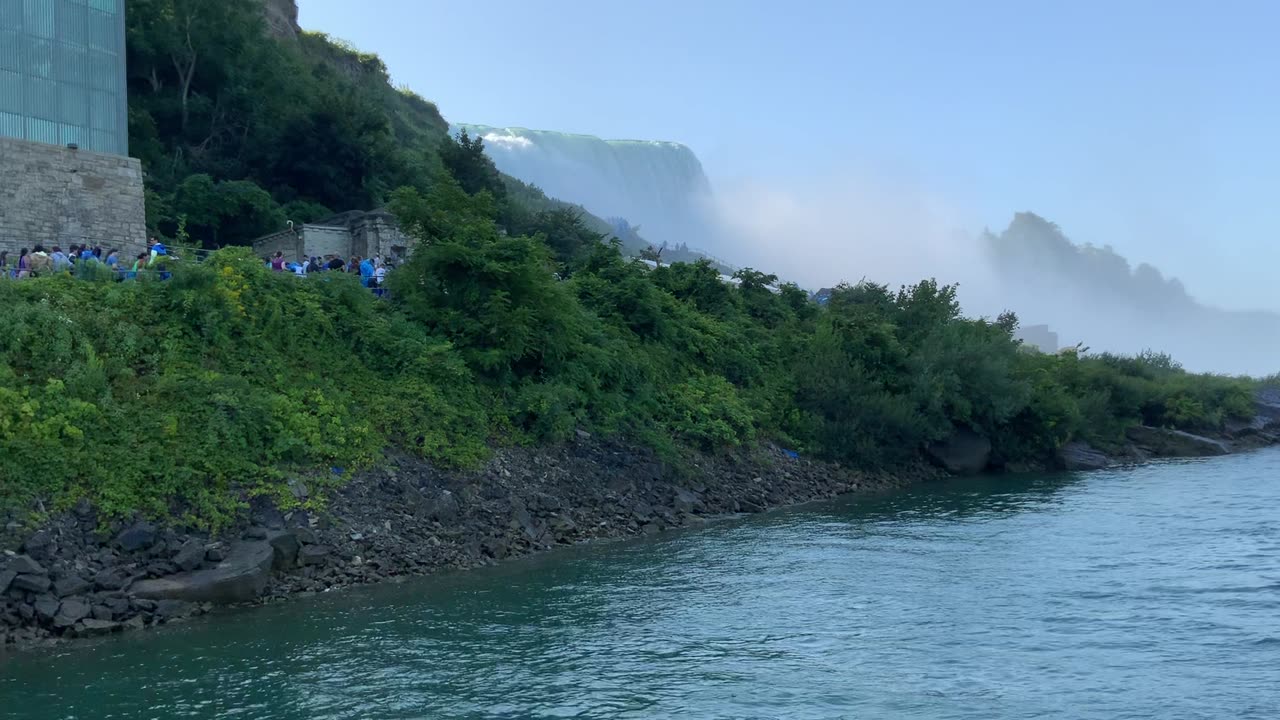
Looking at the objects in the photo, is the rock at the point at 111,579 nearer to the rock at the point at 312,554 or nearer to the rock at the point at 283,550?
the rock at the point at 283,550

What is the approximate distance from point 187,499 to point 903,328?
29209mm

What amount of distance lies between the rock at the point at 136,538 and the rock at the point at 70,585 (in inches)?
38.0

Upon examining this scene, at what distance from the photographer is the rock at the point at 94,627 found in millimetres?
16016

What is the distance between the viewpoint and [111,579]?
55.6ft

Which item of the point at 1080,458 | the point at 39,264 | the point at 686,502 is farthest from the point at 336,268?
the point at 1080,458

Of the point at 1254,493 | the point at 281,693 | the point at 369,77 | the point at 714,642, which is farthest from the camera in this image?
the point at 369,77

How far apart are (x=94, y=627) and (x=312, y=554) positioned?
3.90m

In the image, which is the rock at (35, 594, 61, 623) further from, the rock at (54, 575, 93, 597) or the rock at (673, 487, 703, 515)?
the rock at (673, 487, 703, 515)

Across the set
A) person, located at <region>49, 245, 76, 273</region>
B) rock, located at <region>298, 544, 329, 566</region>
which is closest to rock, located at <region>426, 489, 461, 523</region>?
rock, located at <region>298, 544, 329, 566</region>

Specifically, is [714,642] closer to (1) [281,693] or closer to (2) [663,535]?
(1) [281,693]

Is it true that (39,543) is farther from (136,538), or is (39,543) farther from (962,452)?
(962,452)

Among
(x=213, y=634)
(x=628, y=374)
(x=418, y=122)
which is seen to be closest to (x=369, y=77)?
(x=418, y=122)

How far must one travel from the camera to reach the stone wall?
30.2 metres

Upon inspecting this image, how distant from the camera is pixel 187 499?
1883 cm
